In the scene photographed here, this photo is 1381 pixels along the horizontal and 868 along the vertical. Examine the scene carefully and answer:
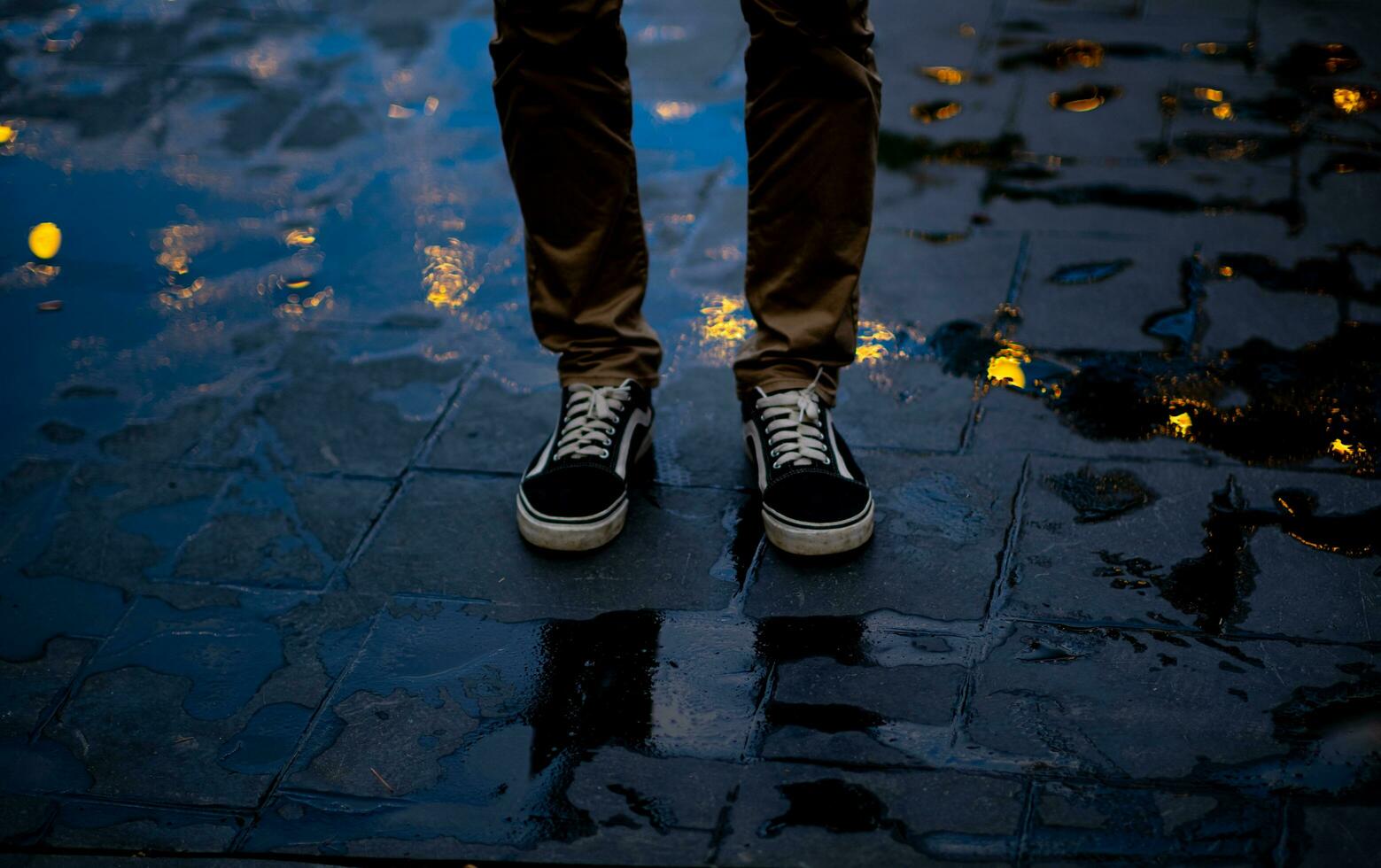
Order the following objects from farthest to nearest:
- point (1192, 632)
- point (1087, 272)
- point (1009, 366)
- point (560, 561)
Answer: point (1087, 272) < point (1009, 366) < point (560, 561) < point (1192, 632)

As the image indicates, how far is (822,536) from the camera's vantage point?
2020mm

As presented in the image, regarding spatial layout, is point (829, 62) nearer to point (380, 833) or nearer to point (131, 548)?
point (380, 833)

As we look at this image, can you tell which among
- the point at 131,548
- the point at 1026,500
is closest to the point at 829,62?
the point at 1026,500

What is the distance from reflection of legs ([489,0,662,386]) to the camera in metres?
1.93

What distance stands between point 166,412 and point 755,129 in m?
1.45

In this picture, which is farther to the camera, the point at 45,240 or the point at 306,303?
the point at 45,240

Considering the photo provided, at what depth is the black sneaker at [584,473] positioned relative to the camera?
2.08m

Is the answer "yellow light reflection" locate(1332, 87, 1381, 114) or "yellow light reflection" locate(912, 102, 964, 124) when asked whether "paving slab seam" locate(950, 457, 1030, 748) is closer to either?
"yellow light reflection" locate(912, 102, 964, 124)

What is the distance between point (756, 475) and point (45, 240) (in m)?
2.25

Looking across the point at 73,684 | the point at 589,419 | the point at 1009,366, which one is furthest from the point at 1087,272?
the point at 73,684

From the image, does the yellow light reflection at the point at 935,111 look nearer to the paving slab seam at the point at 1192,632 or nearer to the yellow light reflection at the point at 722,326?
the yellow light reflection at the point at 722,326

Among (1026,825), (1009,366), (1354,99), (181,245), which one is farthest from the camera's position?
(1354,99)

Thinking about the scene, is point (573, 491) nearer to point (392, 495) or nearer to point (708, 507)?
point (708, 507)

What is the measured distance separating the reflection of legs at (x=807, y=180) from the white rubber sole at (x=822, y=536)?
10.6 inches
